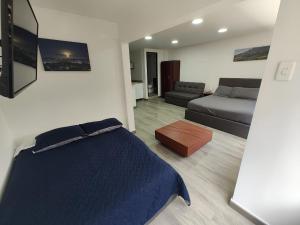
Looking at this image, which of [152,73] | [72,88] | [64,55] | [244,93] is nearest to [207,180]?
[72,88]

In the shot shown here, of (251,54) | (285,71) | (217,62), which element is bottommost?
(285,71)

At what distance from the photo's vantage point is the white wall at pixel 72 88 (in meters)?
1.86

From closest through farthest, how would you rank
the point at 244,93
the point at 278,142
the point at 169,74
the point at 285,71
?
the point at 285,71
the point at 278,142
the point at 244,93
the point at 169,74

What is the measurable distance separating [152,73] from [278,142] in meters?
6.02

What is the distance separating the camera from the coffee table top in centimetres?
228

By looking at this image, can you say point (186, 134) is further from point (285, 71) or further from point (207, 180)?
point (285, 71)

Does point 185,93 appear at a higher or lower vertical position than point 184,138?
higher

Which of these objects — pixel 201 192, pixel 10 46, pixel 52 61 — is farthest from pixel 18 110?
pixel 201 192

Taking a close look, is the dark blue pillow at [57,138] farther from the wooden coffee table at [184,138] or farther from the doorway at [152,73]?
the doorway at [152,73]

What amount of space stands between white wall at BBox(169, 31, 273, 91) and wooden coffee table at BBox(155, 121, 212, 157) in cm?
274

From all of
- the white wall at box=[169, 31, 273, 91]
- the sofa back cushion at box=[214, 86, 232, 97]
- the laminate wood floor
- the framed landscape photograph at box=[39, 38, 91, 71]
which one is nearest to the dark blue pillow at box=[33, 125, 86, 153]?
the framed landscape photograph at box=[39, 38, 91, 71]

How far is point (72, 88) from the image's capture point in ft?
7.19

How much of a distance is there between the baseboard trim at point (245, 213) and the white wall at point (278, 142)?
33 mm

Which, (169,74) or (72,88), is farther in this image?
(169,74)
